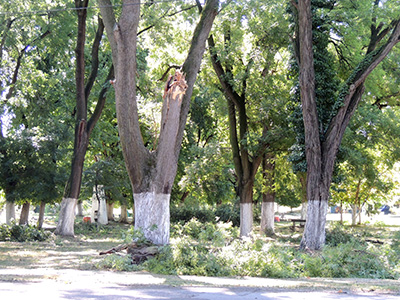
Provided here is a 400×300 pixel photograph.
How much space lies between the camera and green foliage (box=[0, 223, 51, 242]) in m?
21.2

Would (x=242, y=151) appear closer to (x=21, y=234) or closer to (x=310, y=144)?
(x=310, y=144)

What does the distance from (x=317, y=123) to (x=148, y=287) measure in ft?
37.6

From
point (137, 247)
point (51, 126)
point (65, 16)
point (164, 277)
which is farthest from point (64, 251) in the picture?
point (65, 16)

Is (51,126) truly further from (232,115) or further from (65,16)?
(232,115)

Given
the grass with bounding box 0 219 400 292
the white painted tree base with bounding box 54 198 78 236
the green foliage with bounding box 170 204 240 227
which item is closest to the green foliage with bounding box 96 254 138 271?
the grass with bounding box 0 219 400 292

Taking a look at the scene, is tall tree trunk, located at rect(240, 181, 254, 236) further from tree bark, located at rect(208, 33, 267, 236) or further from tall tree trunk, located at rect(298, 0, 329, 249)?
tall tree trunk, located at rect(298, 0, 329, 249)

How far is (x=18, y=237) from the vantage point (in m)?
21.3

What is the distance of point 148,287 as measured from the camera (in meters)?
9.28

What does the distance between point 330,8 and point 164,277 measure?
1467 centimetres

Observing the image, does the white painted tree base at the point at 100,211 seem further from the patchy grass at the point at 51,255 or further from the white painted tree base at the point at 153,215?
the white painted tree base at the point at 153,215

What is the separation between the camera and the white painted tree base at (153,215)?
45.3 ft

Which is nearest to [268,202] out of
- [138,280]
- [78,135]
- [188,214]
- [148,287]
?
[188,214]

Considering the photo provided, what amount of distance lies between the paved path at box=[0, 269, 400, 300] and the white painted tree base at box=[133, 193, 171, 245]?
97.0 inches

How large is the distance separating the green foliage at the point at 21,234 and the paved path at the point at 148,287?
10292mm
